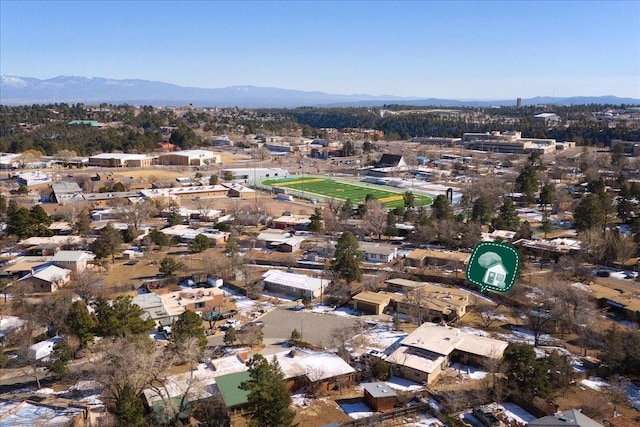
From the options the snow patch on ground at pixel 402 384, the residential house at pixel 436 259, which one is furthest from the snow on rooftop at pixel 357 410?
the residential house at pixel 436 259

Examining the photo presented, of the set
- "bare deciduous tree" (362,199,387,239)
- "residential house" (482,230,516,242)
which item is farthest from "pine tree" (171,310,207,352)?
"residential house" (482,230,516,242)

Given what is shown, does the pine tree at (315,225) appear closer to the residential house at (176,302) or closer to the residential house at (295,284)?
the residential house at (295,284)

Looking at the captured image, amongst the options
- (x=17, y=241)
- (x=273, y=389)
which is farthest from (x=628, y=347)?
(x=17, y=241)

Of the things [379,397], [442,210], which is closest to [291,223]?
[442,210]

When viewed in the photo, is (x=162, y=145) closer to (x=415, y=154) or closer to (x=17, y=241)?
(x=415, y=154)

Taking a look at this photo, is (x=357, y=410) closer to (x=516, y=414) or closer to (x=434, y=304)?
(x=516, y=414)

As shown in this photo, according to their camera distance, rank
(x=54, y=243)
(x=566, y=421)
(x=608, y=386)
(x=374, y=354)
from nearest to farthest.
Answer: (x=566, y=421) < (x=608, y=386) < (x=374, y=354) < (x=54, y=243)

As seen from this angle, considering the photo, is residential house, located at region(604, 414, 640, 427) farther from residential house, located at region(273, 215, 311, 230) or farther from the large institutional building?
the large institutional building
